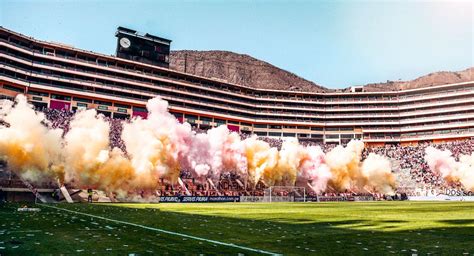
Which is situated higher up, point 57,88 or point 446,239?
point 57,88

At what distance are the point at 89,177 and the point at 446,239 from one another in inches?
1849

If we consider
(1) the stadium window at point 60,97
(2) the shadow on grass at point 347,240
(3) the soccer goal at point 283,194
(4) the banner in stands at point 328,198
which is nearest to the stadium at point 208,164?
(2) the shadow on grass at point 347,240

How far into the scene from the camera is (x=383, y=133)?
13138 cm

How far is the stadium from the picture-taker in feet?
49.0

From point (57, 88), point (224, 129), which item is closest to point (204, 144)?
point (224, 129)

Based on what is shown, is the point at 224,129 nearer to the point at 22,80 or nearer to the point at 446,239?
the point at 22,80

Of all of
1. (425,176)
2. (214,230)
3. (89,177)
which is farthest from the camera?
(425,176)

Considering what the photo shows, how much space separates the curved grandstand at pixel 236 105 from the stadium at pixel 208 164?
1.24 feet

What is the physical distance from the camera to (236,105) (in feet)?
413

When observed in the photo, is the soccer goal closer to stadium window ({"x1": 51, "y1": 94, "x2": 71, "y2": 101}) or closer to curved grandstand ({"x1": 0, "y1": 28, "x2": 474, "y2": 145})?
curved grandstand ({"x1": 0, "y1": 28, "x2": 474, "y2": 145})

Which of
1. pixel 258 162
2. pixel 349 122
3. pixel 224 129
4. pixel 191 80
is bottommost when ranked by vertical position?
pixel 258 162

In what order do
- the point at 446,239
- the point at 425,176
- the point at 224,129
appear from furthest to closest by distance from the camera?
the point at 425,176 < the point at 224,129 < the point at 446,239

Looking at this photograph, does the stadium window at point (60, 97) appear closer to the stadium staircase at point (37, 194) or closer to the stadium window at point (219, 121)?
the stadium window at point (219, 121)

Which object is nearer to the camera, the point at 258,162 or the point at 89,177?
the point at 89,177
